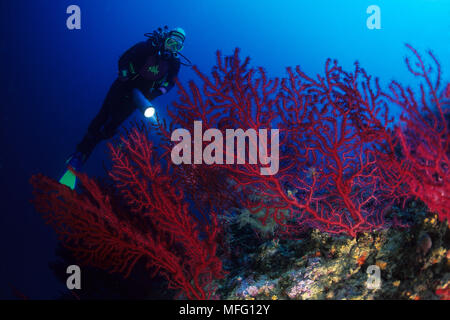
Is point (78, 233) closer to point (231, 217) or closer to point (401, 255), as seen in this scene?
point (231, 217)

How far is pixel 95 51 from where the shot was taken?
5162cm

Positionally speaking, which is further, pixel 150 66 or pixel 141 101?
pixel 150 66

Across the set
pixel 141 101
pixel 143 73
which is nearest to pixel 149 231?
pixel 141 101

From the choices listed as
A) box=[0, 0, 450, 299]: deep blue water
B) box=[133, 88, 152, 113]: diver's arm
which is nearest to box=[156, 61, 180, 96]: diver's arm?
box=[133, 88, 152, 113]: diver's arm

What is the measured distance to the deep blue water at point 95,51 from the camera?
2142cm

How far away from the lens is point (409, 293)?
198 centimetres

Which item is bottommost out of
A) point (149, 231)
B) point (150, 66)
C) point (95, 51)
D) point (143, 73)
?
point (149, 231)

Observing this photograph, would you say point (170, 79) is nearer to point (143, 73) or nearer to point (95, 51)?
point (143, 73)

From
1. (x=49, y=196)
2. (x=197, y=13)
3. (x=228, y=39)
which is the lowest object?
(x=49, y=196)

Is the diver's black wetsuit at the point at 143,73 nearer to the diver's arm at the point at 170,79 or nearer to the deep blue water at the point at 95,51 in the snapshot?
the diver's arm at the point at 170,79

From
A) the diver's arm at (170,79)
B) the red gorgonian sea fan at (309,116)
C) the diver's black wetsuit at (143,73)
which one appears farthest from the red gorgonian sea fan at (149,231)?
the diver's arm at (170,79)
